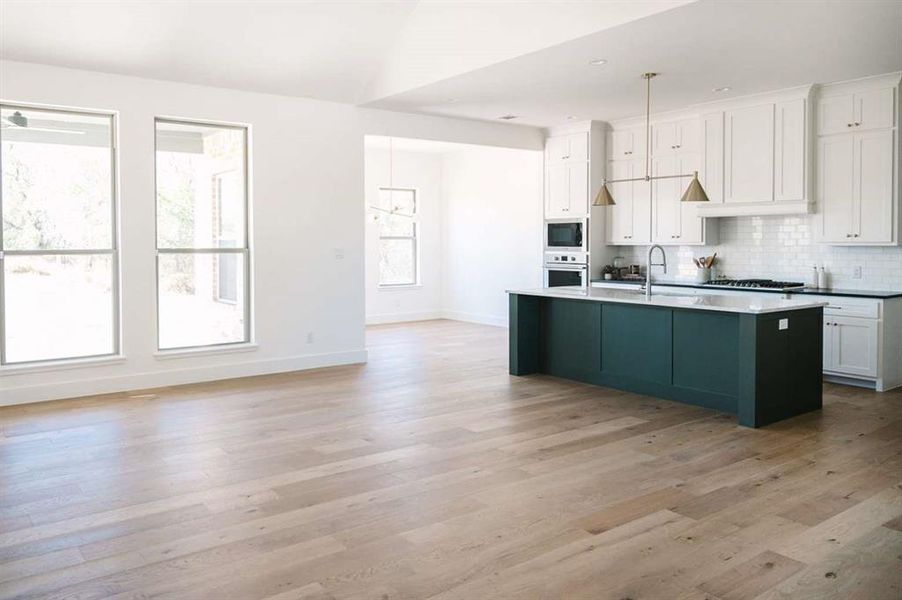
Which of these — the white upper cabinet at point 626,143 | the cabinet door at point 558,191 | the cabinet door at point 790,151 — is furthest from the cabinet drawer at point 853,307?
the cabinet door at point 558,191

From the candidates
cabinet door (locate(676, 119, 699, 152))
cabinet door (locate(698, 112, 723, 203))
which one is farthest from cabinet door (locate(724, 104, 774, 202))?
cabinet door (locate(676, 119, 699, 152))

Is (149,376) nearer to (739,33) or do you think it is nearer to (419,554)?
(419,554)

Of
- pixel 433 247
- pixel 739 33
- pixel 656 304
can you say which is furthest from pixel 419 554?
pixel 433 247

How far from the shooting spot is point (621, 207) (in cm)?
920

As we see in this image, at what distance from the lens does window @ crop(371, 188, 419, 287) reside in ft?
39.5

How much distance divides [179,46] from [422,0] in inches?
82.8

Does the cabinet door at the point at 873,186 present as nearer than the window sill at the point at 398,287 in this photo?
Yes

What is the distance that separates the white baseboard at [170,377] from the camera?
246 inches

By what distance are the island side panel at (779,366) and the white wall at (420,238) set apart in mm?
7335

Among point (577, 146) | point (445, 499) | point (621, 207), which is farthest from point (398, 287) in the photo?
point (445, 499)

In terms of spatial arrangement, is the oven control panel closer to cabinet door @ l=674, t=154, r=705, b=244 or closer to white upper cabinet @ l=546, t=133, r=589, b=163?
white upper cabinet @ l=546, t=133, r=589, b=163

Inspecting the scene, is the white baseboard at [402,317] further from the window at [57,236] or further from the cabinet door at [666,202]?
the window at [57,236]

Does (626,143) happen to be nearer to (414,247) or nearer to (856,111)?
(856,111)

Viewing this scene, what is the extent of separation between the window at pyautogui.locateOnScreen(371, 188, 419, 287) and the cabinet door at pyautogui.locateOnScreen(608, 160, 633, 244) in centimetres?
382
